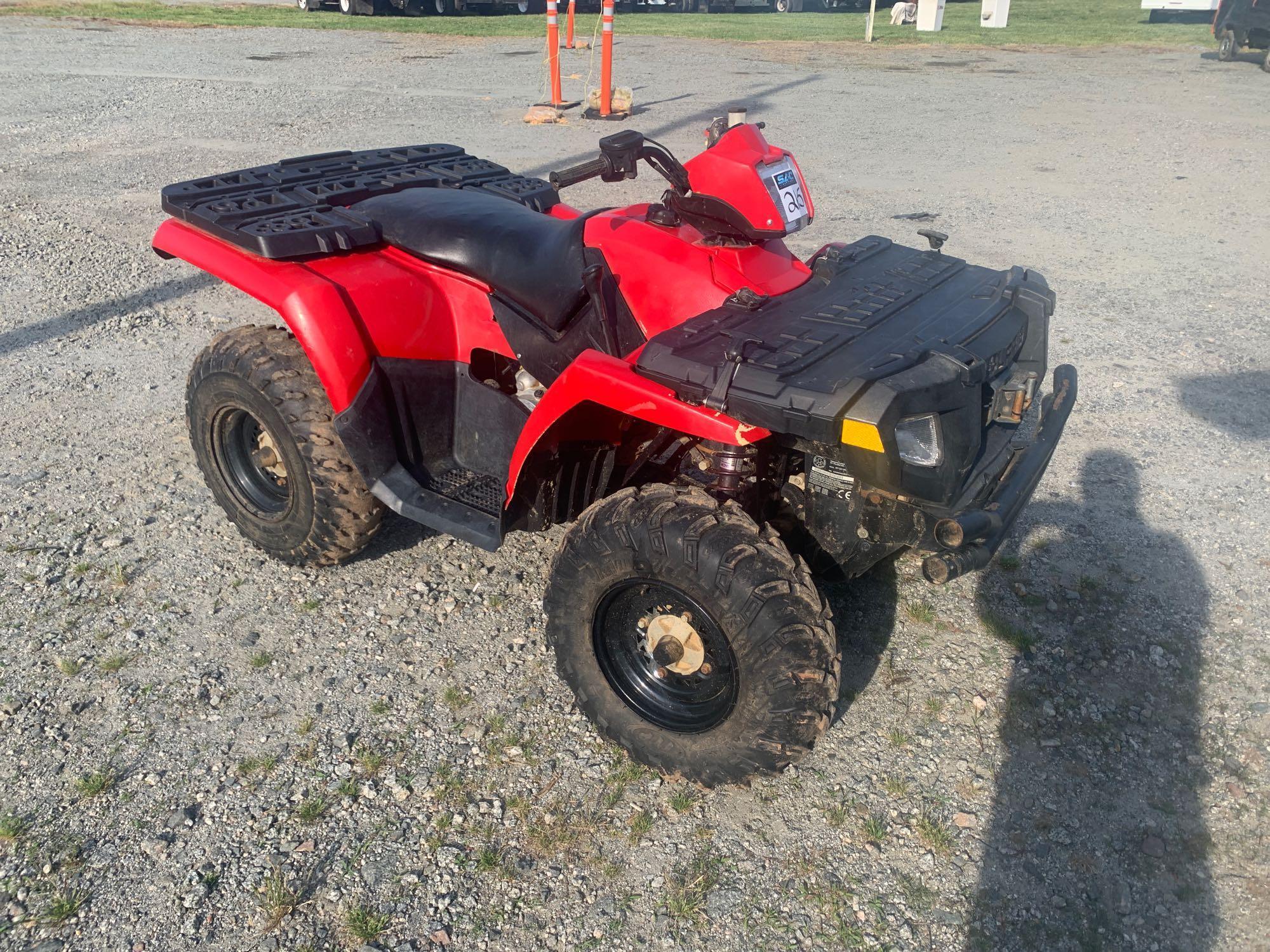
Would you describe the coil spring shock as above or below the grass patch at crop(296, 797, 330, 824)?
above

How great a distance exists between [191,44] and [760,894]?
63.3 ft

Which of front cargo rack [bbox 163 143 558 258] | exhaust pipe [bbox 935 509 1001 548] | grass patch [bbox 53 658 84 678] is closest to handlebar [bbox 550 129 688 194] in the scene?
front cargo rack [bbox 163 143 558 258]

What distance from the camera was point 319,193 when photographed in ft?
12.8

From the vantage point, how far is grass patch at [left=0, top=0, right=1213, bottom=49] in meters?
20.4

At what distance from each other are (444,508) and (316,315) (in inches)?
30.5

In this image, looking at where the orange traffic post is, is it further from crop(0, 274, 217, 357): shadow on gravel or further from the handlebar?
the handlebar

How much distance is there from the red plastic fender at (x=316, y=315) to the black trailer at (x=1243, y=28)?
1852cm

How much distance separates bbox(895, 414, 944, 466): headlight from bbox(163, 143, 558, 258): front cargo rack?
197cm

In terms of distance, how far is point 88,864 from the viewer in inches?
107

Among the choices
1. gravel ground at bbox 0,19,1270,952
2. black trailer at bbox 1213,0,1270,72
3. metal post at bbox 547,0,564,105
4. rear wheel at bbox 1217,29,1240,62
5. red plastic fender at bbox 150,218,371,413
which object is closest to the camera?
gravel ground at bbox 0,19,1270,952

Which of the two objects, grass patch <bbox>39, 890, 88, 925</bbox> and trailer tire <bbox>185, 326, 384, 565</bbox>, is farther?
trailer tire <bbox>185, 326, 384, 565</bbox>

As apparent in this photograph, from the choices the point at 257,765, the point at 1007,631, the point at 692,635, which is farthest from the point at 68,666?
the point at 1007,631

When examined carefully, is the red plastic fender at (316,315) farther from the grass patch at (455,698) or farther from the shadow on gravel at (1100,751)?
the shadow on gravel at (1100,751)

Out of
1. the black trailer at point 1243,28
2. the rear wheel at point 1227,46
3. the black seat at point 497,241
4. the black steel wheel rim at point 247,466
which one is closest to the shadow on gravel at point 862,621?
the black seat at point 497,241
